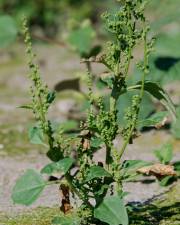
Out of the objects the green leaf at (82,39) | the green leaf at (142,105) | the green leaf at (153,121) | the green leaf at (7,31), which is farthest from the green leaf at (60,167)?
the green leaf at (7,31)

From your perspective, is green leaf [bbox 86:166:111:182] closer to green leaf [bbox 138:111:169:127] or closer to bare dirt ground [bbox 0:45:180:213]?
green leaf [bbox 138:111:169:127]

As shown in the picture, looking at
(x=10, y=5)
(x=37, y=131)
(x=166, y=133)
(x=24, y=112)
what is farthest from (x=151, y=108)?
(x=10, y=5)

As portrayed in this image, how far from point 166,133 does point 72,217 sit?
1377 mm

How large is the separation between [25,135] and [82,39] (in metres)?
0.63

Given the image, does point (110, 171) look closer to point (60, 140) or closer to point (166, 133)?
point (60, 140)

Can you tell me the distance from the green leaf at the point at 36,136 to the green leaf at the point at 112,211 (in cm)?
29

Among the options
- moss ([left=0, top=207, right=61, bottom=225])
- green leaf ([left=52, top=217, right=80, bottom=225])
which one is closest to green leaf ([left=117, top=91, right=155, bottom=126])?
moss ([left=0, top=207, right=61, bottom=225])

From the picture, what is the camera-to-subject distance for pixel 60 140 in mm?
1912

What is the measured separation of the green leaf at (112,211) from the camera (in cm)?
180

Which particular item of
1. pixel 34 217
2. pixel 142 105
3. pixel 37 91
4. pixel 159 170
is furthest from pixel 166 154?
pixel 37 91

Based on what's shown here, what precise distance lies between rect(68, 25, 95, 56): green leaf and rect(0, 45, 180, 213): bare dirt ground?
1.35 feet

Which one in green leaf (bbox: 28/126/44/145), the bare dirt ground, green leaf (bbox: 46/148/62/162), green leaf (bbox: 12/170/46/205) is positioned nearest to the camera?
green leaf (bbox: 12/170/46/205)

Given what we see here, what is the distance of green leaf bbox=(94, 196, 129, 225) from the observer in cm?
180

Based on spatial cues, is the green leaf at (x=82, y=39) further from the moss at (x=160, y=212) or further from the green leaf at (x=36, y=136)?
the green leaf at (x=36, y=136)
